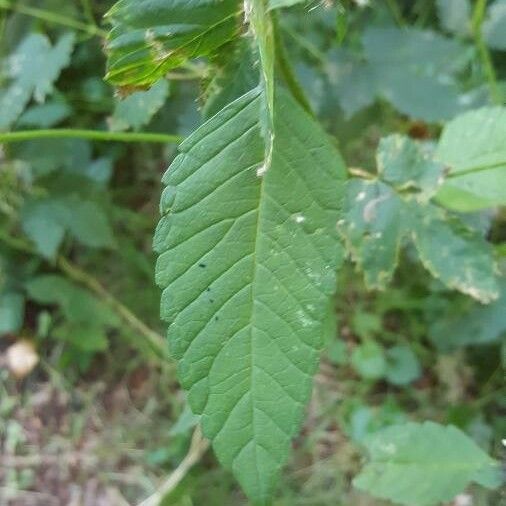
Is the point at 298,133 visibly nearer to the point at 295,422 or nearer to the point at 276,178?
the point at 276,178

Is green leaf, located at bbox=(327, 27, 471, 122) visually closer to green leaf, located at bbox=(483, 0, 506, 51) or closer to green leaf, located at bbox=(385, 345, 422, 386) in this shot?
green leaf, located at bbox=(483, 0, 506, 51)

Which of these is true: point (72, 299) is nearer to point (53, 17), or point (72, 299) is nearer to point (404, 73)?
point (53, 17)

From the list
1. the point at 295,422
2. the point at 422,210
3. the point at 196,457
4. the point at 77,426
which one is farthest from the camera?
the point at 77,426

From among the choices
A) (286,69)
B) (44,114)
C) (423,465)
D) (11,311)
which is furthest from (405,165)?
(11,311)

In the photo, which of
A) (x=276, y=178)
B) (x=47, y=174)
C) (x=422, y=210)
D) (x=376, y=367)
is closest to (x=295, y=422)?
(x=276, y=178)

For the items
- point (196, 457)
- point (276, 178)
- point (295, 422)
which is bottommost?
point (196, 457)

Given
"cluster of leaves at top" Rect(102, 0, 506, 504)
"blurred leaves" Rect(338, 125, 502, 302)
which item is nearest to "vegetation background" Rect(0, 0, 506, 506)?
"blurred leaves" Rect(338, 125, 502, 302)
